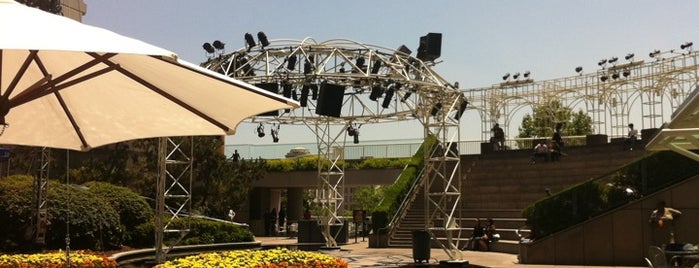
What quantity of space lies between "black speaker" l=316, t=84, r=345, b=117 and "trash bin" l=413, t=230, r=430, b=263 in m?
4.33

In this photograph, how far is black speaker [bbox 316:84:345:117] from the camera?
21969mm

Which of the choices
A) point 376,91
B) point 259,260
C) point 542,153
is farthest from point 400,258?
point 259,260

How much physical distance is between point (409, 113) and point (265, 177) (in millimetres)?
17367

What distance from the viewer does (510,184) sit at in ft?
97.3

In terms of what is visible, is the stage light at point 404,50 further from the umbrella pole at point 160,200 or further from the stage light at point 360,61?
the umbrella pole at point 160,200

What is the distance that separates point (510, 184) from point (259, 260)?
69.9ft

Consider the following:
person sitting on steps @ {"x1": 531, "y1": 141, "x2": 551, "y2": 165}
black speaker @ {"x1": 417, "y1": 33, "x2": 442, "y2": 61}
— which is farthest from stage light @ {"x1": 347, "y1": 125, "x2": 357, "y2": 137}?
person sitting on steps @ {"x1": 531, "y1": 141, "x2": 551, "y2": 165}

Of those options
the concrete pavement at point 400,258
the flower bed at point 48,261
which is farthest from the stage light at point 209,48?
the flower bed at point 48,261

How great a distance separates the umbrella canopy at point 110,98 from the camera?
6.01m

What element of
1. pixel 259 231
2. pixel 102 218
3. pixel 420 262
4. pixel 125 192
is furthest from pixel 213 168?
pixel 420 262

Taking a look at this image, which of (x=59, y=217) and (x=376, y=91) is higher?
(x=376, y=91)

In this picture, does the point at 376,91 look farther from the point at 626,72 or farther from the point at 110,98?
the point at 626,72

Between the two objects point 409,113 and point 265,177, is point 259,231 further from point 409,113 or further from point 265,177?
point 409,113

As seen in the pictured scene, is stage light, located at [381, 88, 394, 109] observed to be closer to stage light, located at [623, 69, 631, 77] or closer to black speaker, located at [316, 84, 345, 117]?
black speaker, located at [316, 84, 345, 117]
